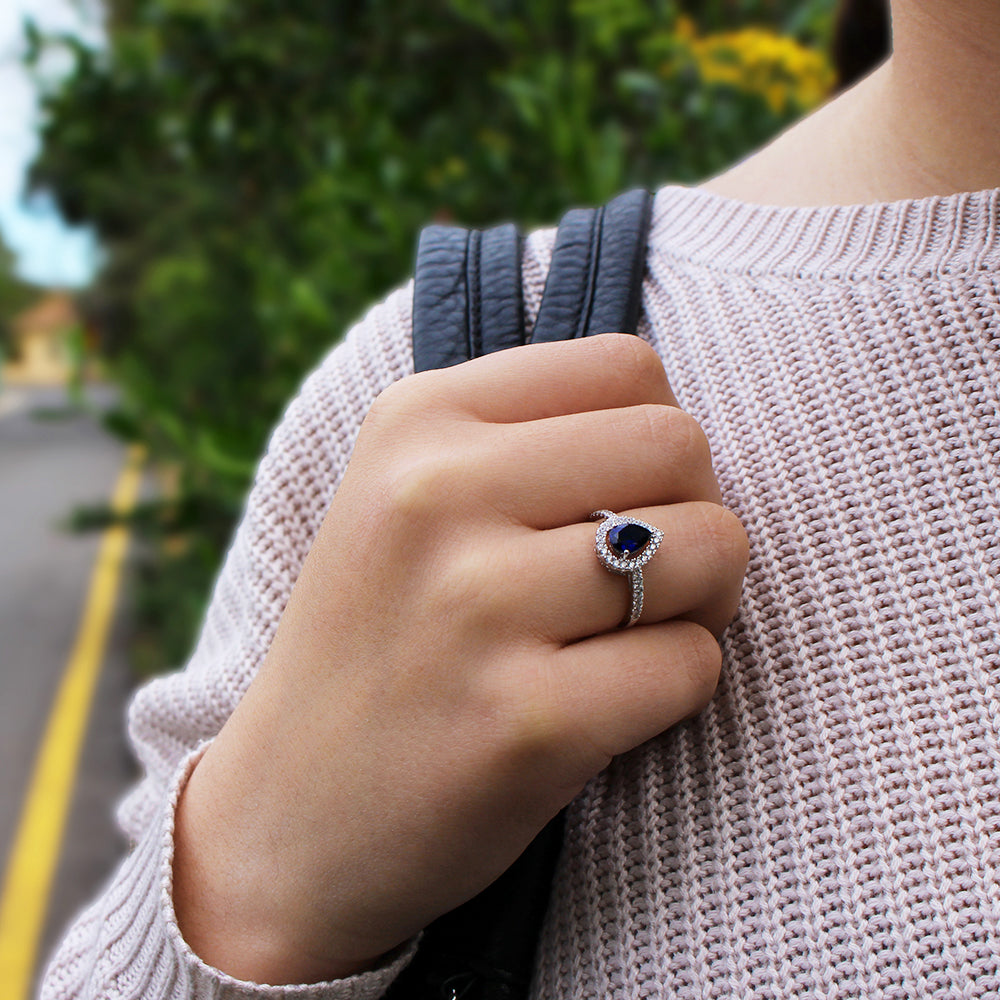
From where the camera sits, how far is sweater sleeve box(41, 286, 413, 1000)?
0.69m

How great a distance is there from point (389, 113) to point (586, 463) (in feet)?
7.39

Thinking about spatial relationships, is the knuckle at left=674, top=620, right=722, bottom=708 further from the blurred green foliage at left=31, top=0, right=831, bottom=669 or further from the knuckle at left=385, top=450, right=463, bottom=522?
the blurred green foliage at left=31, top=0, right=831, bottom=669

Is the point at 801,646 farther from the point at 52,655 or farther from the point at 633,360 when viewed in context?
the point at 52,655

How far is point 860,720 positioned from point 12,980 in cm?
422

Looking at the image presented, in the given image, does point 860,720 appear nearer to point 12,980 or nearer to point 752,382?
point 752,382

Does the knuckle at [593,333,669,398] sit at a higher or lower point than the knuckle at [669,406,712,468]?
higher

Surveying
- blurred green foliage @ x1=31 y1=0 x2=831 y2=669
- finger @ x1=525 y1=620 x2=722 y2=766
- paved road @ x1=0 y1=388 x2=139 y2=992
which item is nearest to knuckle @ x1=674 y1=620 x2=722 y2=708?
finger @ x1=525 y1=620 x2=722 y2=766

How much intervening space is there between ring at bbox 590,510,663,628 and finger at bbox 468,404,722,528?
0.09 ft

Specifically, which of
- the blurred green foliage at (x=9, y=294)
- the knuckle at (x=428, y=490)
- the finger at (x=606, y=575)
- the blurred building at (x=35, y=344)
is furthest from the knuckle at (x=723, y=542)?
the blurred green foliage at (x=9, y=294)

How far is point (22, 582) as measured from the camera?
865 centimetres

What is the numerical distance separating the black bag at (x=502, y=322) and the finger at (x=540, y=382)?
75 millimetres

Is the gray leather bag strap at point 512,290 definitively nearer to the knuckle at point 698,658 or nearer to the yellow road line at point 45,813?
the knuckle at point 698,658

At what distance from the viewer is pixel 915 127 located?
0.73 m

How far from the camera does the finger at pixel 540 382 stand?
60cm
